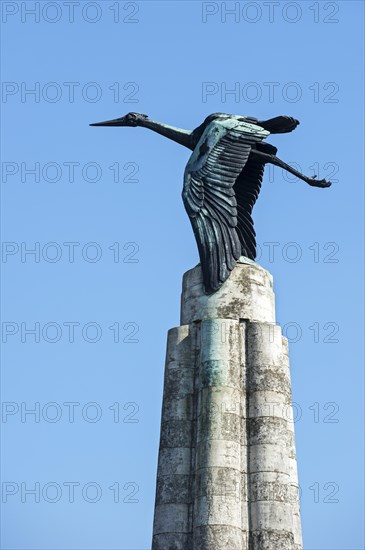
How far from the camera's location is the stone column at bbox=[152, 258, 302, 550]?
21.2 meters

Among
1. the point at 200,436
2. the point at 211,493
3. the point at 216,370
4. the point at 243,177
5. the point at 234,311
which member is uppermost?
the point at 243,177

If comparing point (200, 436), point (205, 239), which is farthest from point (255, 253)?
point (200, 436)

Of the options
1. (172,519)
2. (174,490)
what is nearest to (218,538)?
(172,519)

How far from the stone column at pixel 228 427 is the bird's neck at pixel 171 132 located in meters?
3.84

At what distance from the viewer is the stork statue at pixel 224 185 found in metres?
23.8

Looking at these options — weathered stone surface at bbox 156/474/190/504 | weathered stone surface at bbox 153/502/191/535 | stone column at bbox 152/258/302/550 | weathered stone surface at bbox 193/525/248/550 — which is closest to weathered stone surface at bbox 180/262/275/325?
stone column at bbox 152/258/302/550

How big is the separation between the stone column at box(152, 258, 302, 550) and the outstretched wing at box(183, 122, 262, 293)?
2.20ft

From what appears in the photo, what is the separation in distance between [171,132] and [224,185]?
273 cm

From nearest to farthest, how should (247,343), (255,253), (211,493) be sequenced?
(211,493)
(247,343)
(255,253)

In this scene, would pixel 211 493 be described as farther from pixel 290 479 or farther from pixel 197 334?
pixel 197 334

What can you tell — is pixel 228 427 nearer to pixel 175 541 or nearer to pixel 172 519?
pixel 172 519

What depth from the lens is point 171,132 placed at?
26234 mm

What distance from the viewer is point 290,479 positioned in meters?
21.9

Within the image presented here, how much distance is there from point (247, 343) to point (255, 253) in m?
2.82
